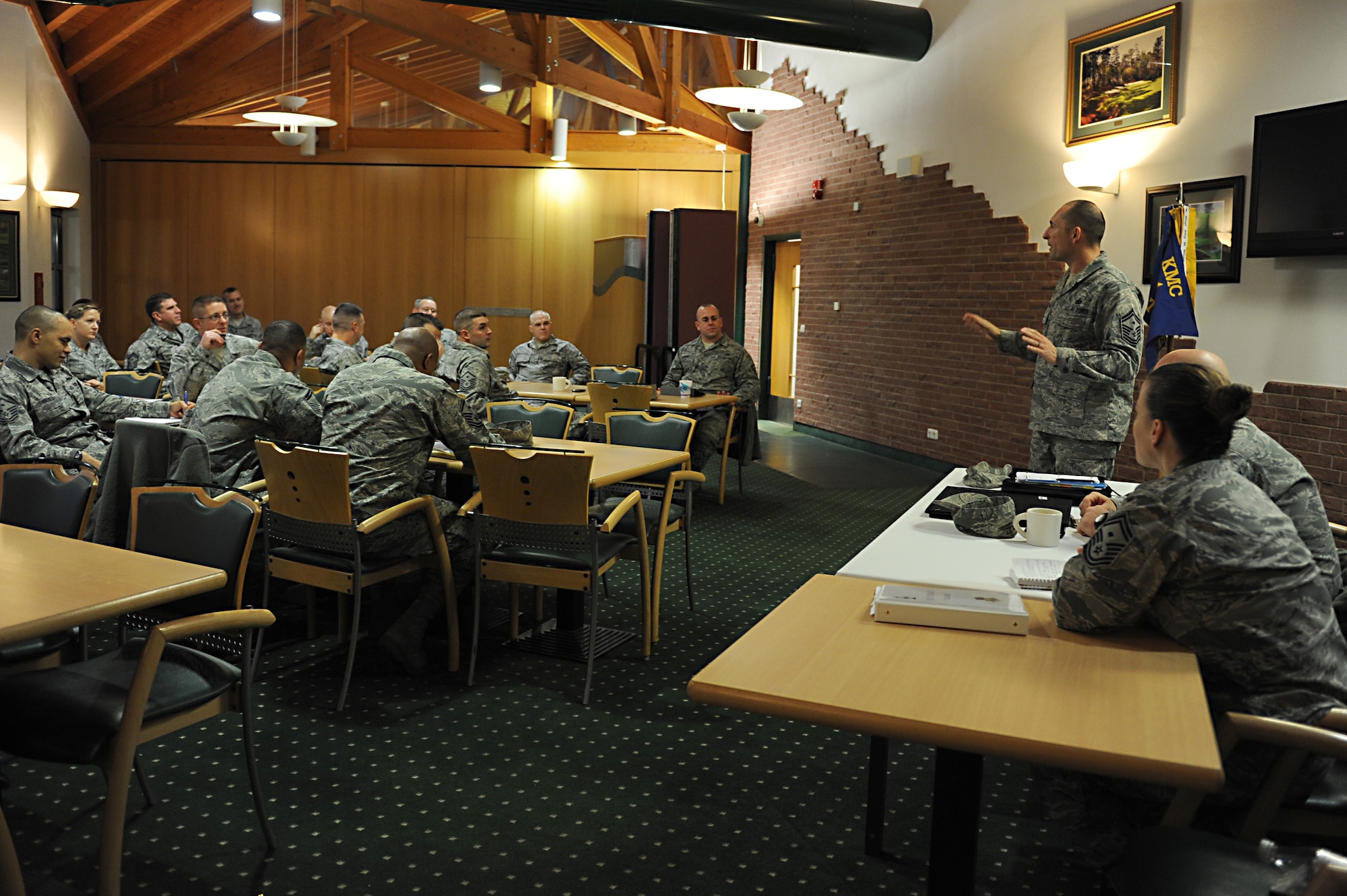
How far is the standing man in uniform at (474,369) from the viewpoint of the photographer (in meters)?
6.75

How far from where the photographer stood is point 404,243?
1339cm

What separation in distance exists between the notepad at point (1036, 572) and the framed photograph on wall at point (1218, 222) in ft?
14.1

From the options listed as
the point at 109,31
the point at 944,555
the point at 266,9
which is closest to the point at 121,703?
the point at 944,555

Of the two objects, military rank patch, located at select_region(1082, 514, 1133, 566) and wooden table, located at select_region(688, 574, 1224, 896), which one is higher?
military rank patch, located at select_region(1082, 514, 1133, 566)

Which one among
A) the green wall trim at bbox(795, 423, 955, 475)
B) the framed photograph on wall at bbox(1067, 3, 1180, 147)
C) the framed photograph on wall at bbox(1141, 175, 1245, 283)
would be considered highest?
the framed photograph on wall at bbox(1067, 3, 1180, 147)

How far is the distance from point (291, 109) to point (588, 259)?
4.49m

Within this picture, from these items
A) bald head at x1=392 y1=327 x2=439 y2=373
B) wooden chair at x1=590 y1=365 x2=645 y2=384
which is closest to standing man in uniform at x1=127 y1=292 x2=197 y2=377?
wooden chair at x1=590 y1=365 x2=645 y2=384

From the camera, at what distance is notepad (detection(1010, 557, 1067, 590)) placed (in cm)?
239

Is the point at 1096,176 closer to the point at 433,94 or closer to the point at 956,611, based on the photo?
the point at 956,611

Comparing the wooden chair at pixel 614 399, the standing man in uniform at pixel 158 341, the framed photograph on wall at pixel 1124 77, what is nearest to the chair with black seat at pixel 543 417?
the wooden chair at pixel 614 399

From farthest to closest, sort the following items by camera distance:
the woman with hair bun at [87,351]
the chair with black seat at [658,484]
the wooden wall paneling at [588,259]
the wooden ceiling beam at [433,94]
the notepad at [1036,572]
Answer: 1. the wooden wall paneling at [588,259]
2. the wooden ceiling beam at [433,94]
3. the woman with hair bun at [87,351]
4. the chair with black seat at [658,484]
5. the notepad at [1036,572]

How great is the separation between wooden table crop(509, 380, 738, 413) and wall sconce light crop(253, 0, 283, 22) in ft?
11.1

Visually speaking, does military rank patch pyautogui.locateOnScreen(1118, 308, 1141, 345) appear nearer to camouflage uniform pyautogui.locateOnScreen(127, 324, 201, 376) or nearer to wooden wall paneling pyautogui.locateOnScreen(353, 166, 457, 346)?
camouflage uniform pyautogui.locateOnScreen(127, 324, 201, 376)

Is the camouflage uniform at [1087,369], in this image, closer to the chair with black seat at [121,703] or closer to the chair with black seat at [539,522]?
the chair with black seat at [539,522]
